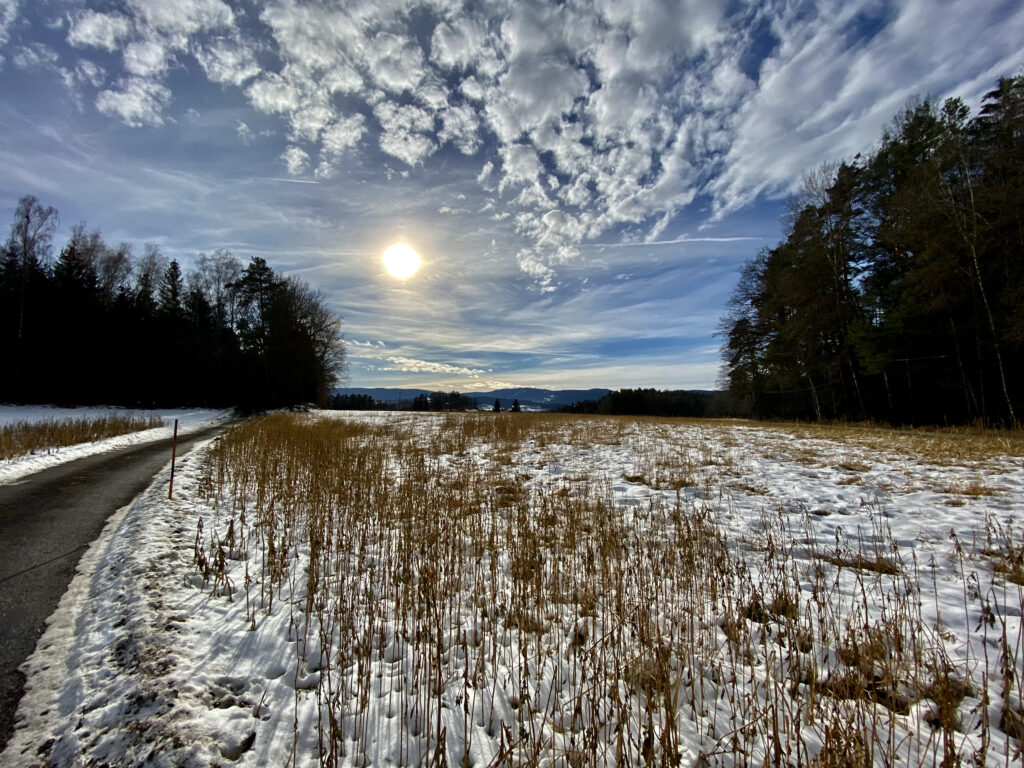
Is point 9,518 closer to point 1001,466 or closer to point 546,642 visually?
point 546,642

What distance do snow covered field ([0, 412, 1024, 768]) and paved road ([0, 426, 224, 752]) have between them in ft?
0.57

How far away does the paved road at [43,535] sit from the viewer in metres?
3.04

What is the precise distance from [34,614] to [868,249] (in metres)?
31.5

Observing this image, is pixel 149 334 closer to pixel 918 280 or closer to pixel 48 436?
pixel 48 436

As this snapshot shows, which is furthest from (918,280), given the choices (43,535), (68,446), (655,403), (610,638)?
(655,403)

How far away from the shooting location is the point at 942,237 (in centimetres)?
1544

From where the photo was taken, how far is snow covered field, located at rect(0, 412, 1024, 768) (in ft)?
7.27

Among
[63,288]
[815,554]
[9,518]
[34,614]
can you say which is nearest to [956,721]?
[815,554]

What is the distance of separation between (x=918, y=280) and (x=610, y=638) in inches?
904

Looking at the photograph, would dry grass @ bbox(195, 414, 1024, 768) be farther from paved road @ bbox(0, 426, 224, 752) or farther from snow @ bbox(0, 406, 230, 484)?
snow @ bbox(0, 406, 230, 484)

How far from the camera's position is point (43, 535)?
17.7ft

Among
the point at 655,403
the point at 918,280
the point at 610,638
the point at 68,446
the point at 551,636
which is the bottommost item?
the point at 551,636

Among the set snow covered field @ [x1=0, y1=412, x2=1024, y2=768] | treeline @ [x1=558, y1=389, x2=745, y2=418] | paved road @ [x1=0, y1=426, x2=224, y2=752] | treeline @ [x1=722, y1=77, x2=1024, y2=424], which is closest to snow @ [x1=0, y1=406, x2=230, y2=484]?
paved road @ [x1=0, y1=426, x2=224, y2=752]

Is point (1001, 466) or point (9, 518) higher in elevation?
point (1001, 466)
